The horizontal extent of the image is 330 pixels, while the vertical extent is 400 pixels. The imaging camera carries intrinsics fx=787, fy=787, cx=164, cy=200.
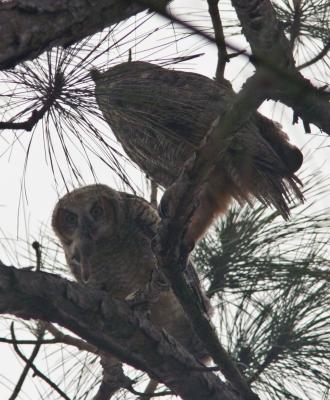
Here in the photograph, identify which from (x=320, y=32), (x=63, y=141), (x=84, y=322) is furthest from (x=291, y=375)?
(x=63, y=141)

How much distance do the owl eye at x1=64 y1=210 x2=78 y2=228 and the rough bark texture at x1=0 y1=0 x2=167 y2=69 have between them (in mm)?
1949

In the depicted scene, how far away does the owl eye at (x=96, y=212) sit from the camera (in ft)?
12.5

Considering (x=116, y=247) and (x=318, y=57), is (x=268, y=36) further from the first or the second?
(x=116, y=247)

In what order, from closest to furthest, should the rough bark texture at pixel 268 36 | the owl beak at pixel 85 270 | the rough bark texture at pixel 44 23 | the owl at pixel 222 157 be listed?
the rough bark texture at pixel 44 23, the rough bark texture at pixel 268 36, the owl at pixel 222 157, the owl beak at pixel 85 270

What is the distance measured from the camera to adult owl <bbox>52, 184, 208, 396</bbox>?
3.63m

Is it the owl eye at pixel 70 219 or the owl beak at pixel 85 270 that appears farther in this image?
the owl eye at pixel 70 219

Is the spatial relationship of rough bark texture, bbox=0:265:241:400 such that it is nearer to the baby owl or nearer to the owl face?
the baby owl

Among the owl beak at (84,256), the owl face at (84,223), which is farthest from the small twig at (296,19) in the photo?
the owl beak at (84,256)

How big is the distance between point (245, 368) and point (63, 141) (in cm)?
170

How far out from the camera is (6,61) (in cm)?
173

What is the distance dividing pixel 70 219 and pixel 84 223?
0.12 m

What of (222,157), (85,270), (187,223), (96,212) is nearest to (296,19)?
(222,157)

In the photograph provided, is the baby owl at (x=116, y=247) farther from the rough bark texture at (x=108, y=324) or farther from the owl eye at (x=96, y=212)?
the rough bark texture at (x=108, y=324)

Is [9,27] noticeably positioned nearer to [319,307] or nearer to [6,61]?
[6,61]
